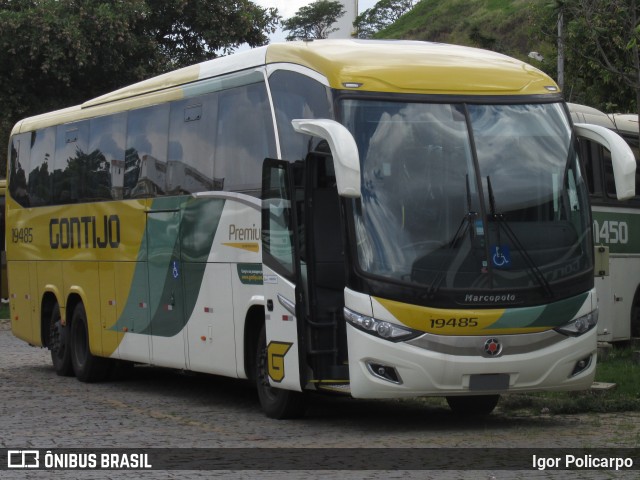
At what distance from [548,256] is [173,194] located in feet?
16.4

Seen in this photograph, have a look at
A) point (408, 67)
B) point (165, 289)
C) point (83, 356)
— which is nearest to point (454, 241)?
point (408, 67)

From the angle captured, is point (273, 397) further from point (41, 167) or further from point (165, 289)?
point (41, 167)

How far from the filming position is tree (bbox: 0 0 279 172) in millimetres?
30766

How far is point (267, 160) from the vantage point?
12.7 meters

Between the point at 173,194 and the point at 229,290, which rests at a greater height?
the point at 173,194

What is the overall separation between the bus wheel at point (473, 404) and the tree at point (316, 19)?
336 ft

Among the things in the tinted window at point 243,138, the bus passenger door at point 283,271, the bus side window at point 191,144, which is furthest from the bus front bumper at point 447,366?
the bus side window at point 191,144

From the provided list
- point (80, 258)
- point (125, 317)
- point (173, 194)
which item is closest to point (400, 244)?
point (173, 194)

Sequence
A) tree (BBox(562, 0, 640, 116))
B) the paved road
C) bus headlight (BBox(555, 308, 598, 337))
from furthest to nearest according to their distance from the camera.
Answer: tree (BBox(562, 0, 640, 116)) → bus headlight (BBox(555, 308, 598, 337)) → the paved road

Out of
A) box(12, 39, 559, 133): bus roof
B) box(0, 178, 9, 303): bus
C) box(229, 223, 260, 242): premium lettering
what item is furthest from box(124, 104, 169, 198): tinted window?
box(0, 178, 9, 303): bus

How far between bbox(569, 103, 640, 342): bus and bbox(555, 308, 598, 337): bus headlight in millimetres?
6152

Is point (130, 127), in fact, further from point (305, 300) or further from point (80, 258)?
point (305, 300)

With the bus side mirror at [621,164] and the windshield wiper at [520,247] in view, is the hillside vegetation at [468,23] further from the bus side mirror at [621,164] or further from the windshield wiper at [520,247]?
the windshield wiper at [520,247]

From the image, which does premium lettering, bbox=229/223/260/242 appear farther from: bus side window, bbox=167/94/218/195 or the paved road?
the paved road
